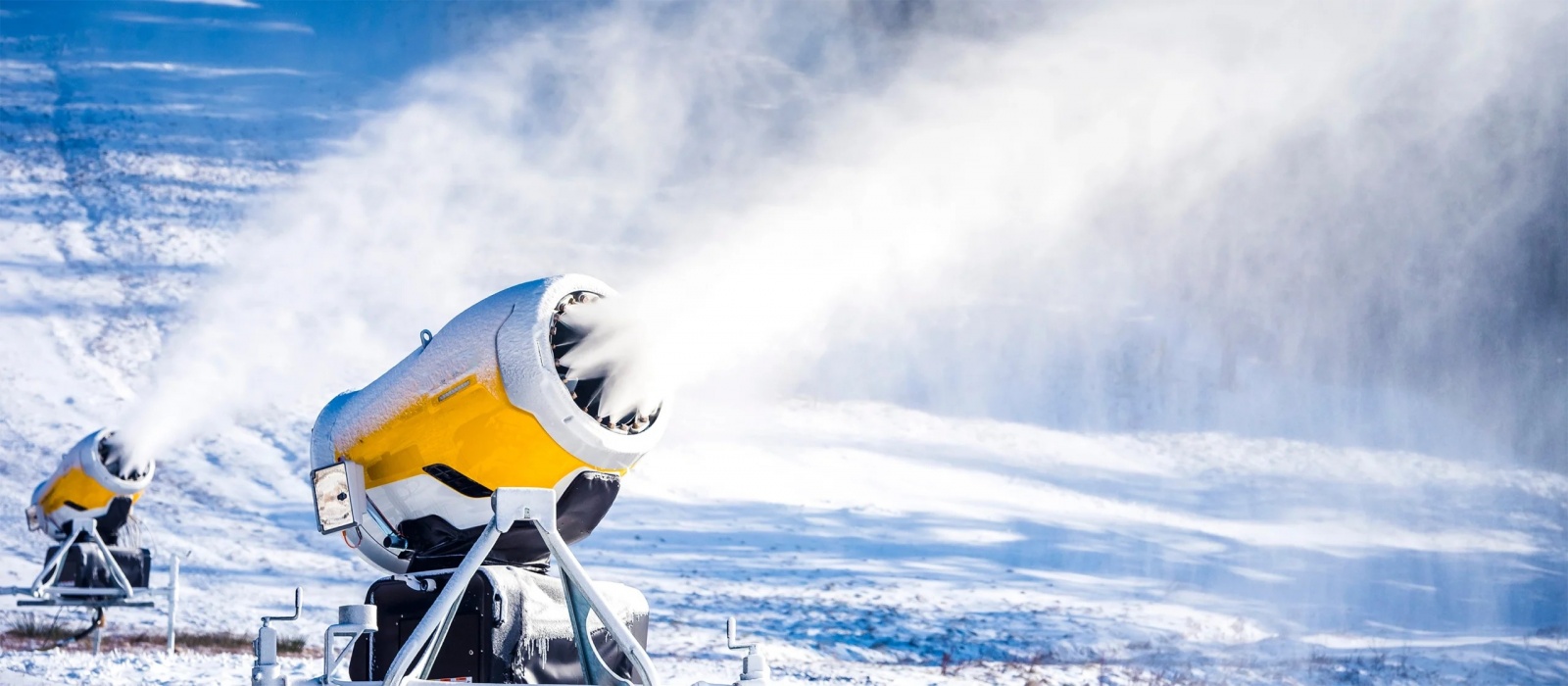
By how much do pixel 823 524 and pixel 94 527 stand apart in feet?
43.3

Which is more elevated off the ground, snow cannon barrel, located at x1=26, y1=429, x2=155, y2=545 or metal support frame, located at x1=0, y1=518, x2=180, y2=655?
snow cannon barrel, located at x1=26, y1=429, x2=155, y2=545

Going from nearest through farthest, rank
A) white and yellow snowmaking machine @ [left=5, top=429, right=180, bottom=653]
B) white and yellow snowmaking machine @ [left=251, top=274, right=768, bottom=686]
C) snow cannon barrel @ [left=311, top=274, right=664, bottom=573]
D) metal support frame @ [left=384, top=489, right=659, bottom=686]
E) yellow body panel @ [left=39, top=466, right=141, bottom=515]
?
metal support frame @ [left=384, top=489, right=659, bottom=686]
white and yellow snowmaking machine @ [left=251, top=274, right=768, bottom=686]
snow cannon barrel @ [left=311, top=274, right=664, bottom=573]
white and yellow snowmaking machine @ [left=5, top=429, right=180, bottom=653]
yellow body panel @ [left=39, top=466, right=141, bottom=515]

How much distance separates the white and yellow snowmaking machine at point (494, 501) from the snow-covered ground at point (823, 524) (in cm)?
609

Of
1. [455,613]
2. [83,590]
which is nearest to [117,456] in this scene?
[83,590]

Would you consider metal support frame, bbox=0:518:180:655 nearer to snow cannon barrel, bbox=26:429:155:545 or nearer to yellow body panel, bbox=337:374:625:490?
snow cannon barrel, bbox=26:429:155:545

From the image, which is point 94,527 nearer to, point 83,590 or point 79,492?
point 79,492

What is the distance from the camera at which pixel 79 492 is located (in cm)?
1321

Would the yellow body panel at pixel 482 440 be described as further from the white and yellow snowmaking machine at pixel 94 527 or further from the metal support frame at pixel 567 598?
the white and yellow snowmaking machine at pixel 94 527

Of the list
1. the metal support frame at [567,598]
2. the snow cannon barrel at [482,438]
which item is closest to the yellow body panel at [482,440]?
the snow cannon barrel at [482,438]

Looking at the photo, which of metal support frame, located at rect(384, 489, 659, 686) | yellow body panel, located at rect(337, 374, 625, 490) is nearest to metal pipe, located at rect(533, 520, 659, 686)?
metal support frame, located at rect(384, 489, 659, 686)

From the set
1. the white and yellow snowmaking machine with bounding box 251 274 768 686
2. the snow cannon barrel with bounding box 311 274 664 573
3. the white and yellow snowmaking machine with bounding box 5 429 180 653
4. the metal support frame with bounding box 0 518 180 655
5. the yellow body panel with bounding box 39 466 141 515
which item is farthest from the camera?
the yellow body panel with bounding box 39 466 141 515

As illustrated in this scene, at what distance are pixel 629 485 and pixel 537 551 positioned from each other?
67.5 ft

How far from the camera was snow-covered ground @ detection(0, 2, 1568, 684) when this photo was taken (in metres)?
16.0

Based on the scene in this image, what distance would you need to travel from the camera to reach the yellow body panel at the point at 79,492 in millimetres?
13125
